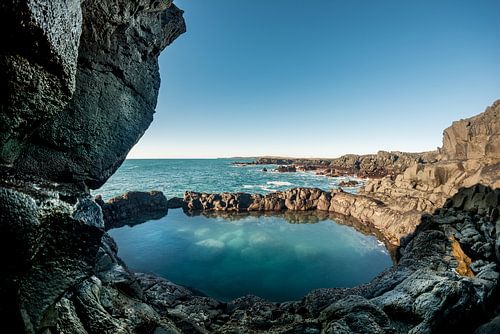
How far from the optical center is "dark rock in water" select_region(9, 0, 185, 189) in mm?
6844

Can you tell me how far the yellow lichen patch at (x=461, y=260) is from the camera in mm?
10688

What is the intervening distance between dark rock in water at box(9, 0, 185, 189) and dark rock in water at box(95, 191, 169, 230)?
20.0 m

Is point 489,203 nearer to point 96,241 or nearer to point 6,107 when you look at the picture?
point 96,241

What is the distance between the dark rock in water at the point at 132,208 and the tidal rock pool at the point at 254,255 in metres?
2.47

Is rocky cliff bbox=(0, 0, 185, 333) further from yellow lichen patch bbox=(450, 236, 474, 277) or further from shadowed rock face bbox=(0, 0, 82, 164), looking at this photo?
yellow lichen patch bbox=(450, 236, 474, 277)

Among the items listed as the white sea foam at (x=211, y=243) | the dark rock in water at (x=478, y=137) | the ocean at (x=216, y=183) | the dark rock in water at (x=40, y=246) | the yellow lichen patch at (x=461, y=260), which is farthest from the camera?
the ocean at (x=216, y=183)

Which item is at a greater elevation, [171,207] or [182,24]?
[182,24]

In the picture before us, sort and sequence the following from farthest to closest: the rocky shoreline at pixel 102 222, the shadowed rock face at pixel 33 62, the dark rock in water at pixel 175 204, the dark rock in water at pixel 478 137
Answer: the dark rock in water at pixel 175 204
the dark rock in water at pixel 478 137
the rocky shoreline at pixel 102 222
the shadowed rock face at pixel 33 62

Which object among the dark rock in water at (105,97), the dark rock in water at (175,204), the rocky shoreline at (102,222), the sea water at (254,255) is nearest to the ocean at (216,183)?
the dark rock in water at (175,204)

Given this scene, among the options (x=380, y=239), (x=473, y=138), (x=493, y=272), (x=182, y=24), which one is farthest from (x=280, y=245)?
(x=473, y=138)

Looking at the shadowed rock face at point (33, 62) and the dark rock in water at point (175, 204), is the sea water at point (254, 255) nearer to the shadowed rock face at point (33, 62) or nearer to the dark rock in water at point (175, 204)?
the dark rock in water at point (175, 204)

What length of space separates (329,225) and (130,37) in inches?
1032

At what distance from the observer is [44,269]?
3.63 meters

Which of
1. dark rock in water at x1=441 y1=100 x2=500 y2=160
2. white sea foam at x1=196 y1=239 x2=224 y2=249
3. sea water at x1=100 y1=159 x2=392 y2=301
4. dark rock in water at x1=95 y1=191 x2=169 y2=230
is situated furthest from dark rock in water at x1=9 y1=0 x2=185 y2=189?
dark rock in water at x1=441 y1=100 x2=500 y2=160
